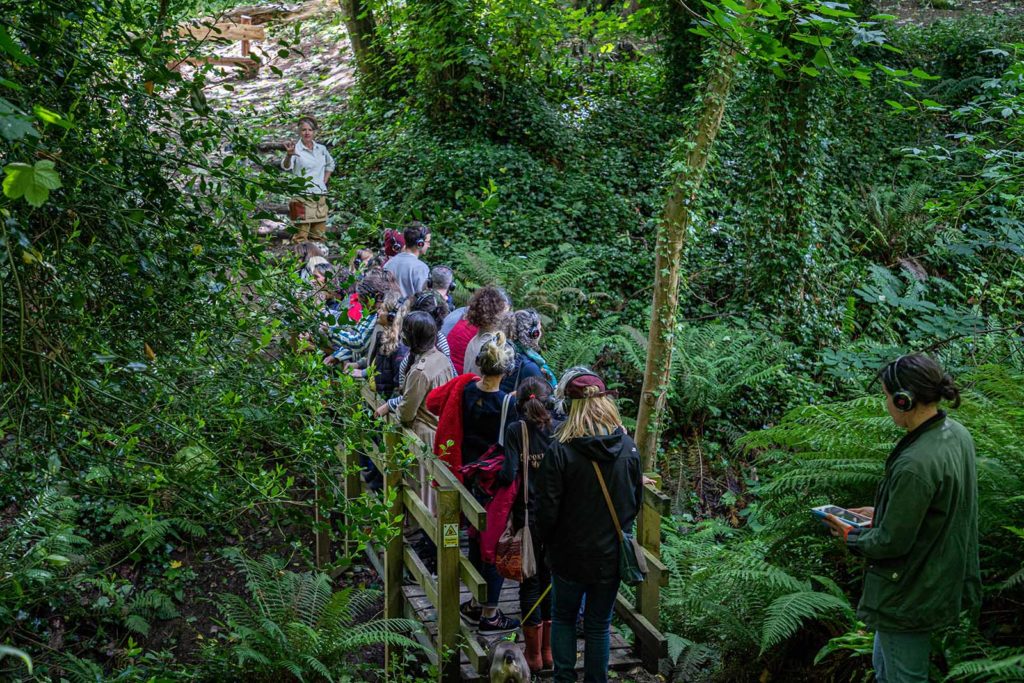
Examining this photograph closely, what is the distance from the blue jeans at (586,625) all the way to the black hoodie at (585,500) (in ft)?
0.48

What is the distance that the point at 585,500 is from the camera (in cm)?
448

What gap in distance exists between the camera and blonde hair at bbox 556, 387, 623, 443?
4457 mm

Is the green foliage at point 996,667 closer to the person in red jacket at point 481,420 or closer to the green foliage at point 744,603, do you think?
the green foliage at point 744,603

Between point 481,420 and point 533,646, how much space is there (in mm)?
1444

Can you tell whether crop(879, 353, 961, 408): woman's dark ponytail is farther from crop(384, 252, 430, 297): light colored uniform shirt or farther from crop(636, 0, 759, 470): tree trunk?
crop(384, 252, 430, 297): light colored uniform shirt

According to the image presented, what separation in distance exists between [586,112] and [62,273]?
12808 mm

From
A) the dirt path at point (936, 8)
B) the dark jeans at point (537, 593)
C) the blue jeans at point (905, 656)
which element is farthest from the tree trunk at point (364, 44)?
the blue jeans at point (905, 656)

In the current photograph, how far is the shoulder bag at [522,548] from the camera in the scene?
5.06 metres

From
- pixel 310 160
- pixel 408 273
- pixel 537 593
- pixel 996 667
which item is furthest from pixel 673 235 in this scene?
pixel 310 160

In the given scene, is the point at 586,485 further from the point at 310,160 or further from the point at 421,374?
the point at 310,160

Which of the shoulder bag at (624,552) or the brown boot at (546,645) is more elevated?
the shoulder bag at (624,552)

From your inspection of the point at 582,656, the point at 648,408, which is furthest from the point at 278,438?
the point at 648,408

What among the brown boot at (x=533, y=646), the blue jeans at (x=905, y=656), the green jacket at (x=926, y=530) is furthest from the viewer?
the brown boot at (x=533, y=646)

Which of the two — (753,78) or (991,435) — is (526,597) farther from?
(753,78)
